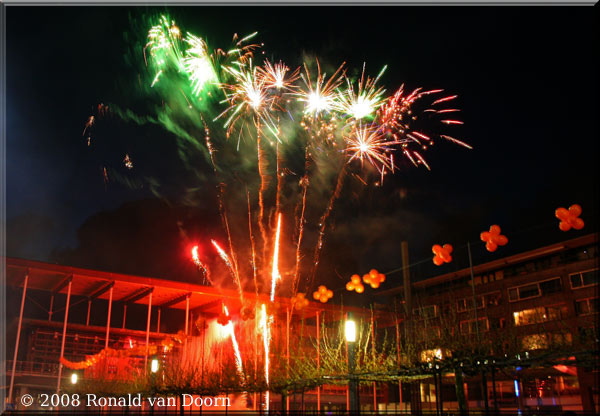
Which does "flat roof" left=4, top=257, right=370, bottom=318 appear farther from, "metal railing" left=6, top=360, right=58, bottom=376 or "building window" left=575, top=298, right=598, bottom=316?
"building window" left=575, top=298, right=598, bottom=316

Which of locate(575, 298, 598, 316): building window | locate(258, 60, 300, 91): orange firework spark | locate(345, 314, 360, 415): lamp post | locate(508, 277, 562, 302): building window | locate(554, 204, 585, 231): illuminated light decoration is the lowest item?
locate(345, 314, 360, 415): lamp post

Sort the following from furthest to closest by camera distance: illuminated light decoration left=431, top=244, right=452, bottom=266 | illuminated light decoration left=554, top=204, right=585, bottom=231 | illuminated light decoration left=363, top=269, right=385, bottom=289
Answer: illuminated light decoration left=363, top=269, right=385, bottom=289
illuminated light decoration left=431, top=244, right=452, bottom=266
illuminated light decoration left=554, top=204, right=585, bottom=231

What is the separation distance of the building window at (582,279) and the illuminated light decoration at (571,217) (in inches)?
1197

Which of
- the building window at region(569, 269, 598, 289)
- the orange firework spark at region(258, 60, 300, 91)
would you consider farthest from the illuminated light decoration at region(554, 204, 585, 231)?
the building window at region(569, 269, 598, 289)

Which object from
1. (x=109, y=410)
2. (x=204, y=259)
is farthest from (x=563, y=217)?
(x=109, y=410)

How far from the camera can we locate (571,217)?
13391 millimetres

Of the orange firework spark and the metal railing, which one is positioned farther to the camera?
the metal railing

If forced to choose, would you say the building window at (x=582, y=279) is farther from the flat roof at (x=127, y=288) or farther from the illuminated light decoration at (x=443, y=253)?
the illuminated light decoration at (x=443, y=253)

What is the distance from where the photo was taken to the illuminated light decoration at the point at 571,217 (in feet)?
43.7

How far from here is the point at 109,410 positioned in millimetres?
23891

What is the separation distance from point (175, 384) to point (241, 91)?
10215 millimetres

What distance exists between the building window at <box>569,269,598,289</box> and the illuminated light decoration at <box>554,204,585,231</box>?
99.7ft

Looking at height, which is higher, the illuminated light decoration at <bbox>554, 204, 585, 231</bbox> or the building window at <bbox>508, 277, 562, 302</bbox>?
the building window at <bbox>508, 277, 562, 302</bbox>

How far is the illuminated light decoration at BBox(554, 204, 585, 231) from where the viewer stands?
13305 millimetres
